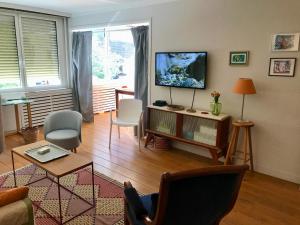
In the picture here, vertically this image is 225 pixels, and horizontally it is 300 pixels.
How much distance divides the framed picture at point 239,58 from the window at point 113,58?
3.11 m

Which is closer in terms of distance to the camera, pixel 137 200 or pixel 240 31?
pixel 137 200

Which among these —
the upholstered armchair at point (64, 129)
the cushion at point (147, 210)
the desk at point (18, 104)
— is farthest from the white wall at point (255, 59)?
the desk at point (18, 104)

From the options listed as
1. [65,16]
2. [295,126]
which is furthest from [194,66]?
[65,16]

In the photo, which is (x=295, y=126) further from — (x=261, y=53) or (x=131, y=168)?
(x=131, y=168)

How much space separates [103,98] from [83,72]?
3.56 ft

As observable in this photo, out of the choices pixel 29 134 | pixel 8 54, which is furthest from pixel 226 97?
pixel 8 54

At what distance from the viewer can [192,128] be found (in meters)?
3.55

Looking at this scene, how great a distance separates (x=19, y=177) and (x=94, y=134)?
1.78m

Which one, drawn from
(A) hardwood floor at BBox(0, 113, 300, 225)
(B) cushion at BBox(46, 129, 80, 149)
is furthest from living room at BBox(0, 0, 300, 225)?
(B) cushion at BBox(46, 129, 80, 149)

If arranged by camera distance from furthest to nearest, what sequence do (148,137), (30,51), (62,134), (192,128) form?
(30,51) < (148,137) < (192,128) < (62,134)

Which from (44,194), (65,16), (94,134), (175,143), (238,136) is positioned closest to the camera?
(44,194)

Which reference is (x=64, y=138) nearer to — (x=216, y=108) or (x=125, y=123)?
(x=125, y=123)

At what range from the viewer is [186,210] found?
1.36 metres

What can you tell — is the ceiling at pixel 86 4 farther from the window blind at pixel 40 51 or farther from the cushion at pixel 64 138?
the cushion at pixel 64 138
